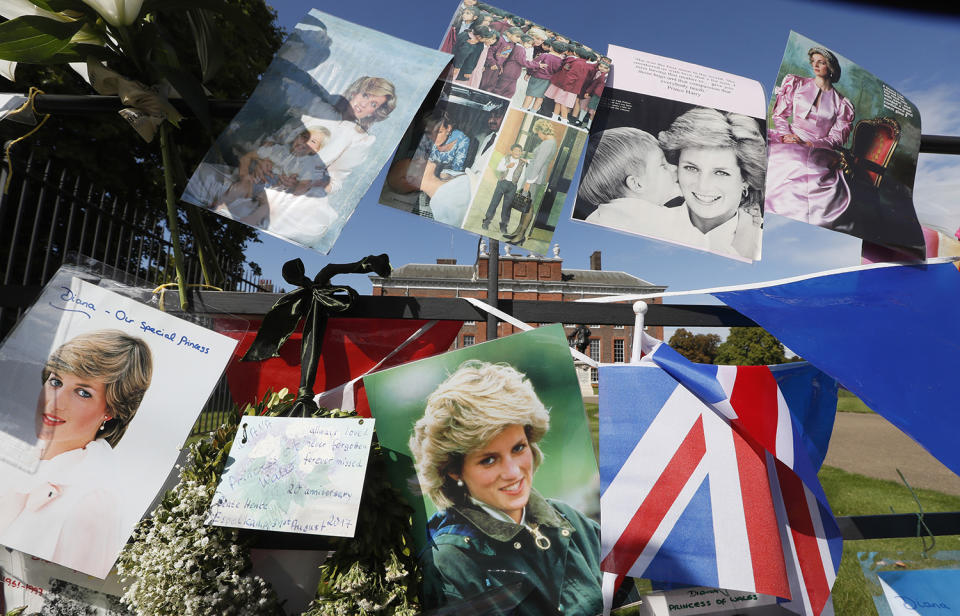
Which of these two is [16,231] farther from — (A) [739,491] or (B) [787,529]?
(B) [787,529]

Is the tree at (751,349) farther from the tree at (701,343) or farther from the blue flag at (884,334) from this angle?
the blue flag at (884,334)

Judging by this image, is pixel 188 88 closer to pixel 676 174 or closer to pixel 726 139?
pixel 676 174

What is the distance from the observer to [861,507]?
5.64 metres

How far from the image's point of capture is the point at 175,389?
1.13 meters

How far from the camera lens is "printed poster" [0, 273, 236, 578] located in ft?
3.50

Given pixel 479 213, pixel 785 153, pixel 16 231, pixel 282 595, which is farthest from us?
pixel 16 231

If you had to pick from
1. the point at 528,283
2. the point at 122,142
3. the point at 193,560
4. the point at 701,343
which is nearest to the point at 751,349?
the point at 701,343

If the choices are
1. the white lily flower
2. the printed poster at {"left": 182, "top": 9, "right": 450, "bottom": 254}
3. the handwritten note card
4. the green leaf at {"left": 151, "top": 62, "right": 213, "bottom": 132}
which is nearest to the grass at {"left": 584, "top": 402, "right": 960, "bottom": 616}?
the handwritten note card

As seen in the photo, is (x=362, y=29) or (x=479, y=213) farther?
(x=362, y=29)

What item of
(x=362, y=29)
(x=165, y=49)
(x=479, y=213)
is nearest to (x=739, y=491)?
(x=479, y=213)

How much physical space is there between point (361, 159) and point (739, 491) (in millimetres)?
1179

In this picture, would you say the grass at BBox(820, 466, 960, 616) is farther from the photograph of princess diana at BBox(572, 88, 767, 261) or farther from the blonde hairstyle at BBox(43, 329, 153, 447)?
the blonde hairstyle at BBox(43, 329, 153, 447)

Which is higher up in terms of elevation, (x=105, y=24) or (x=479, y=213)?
(x=105, y=24)

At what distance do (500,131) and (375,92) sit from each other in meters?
0.34
